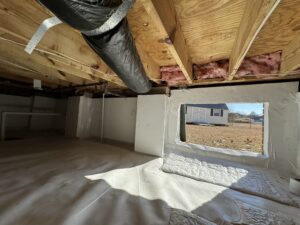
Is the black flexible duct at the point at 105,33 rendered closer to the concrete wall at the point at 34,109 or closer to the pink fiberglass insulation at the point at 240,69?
the pink fiberglass insulation at the point at 240,69

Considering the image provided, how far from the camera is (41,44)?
114cm

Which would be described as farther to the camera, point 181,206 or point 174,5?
point 181,206

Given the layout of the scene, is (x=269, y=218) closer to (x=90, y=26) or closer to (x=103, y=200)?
(x=103, y=200)

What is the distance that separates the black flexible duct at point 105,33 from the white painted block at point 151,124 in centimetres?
117

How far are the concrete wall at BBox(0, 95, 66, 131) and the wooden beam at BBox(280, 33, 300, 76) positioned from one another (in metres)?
4.81

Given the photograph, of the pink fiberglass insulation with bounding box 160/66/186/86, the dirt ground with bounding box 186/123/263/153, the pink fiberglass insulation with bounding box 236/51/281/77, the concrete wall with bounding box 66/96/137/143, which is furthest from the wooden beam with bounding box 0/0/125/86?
the dirt ground with bounding box 186/123/263/153

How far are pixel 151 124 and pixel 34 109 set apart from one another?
3.64 metres

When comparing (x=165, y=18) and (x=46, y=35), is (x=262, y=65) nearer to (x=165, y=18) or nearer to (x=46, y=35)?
(x=165, y=18)

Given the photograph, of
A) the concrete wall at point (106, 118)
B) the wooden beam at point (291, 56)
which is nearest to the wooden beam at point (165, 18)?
the wooden beam at point (291, 56)

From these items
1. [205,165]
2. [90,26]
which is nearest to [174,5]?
[90,26]

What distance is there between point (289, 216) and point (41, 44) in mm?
2204

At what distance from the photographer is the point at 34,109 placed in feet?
13.6

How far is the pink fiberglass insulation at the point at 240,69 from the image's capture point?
1477mm

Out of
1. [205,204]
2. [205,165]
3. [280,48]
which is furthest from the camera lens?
[205,165]
